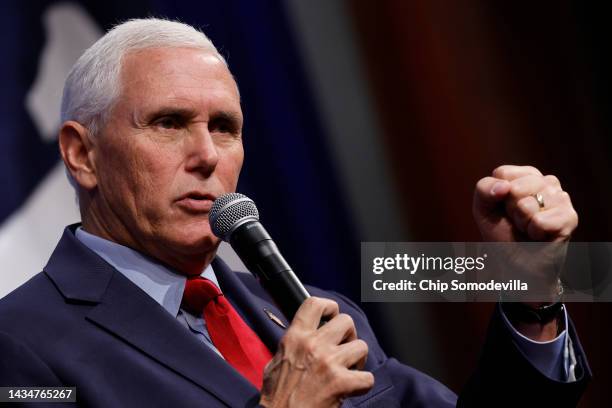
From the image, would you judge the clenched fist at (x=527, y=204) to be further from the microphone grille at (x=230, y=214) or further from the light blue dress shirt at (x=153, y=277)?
the light blue dress shirt at (x=153, y=277)

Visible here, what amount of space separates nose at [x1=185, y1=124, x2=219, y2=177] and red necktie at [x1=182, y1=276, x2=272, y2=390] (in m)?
0.24

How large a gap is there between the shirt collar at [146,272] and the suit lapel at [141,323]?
0.17 ft

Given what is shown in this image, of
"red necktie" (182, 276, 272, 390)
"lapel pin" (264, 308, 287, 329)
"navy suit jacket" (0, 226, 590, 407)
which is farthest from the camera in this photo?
"lapel pin" (264, 308, 287, 329)

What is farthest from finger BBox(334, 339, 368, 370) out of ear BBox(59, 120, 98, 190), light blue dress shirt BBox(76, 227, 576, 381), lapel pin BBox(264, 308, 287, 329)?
ear BBox(59, 120, 98, 190)

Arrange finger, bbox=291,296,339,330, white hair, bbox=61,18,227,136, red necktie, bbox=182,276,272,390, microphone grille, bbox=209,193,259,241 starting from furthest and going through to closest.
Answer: white hair, bbox=61,18,227,136 < red necktie, bbox=182,276,272,390 < microphone grille, bbox=209,193,259,241 < finger, bbox=291,296,339,330

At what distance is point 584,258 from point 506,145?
0.45 metres

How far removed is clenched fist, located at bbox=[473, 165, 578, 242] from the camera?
4.56 feet

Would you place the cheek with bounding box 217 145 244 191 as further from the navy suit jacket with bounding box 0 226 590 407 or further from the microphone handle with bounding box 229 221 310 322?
the microphone handle with bounding box 229 221 310 322

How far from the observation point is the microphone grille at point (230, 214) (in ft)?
4.44

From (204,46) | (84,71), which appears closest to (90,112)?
(84,71)

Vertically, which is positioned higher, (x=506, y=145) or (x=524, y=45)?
(x=524, y=45)

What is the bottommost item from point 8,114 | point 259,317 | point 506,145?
point 259,317

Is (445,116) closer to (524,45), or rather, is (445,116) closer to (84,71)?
(524,45)

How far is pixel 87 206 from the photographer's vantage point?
5.98 feet
